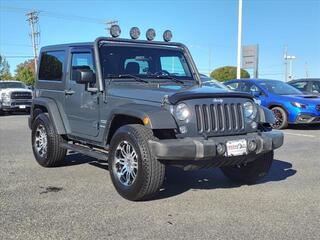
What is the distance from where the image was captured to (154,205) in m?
5.49

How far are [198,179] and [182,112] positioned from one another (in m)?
1.76

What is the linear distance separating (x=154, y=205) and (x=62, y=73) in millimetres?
3113

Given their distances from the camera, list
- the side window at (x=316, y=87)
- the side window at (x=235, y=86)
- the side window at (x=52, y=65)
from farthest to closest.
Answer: the side window at (x=316, y=87) < the side window at (x=235, y=86) < the side window at (x=52, y=65)

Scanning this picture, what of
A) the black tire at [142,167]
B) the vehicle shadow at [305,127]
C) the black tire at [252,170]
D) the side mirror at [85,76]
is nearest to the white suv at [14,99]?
the vehicle shadow at [305,127]

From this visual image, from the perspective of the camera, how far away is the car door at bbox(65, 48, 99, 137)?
6.72 m

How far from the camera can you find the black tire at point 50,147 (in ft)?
24.8

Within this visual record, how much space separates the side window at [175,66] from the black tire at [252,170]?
1644mm

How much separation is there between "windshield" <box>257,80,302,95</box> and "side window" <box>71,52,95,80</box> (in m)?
8.72

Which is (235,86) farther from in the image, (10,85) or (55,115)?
(10,85)

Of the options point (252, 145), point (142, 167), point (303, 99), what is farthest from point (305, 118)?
point (142, 167)

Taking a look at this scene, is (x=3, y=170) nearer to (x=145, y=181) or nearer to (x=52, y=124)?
(x=52, y=124)

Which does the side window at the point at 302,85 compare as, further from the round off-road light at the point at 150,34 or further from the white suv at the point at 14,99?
the white suv at the point at 14,99

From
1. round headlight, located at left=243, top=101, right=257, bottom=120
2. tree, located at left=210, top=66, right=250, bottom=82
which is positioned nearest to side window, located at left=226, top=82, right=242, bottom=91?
round headlight, located at left=243, top=101, right=257, bottom=120

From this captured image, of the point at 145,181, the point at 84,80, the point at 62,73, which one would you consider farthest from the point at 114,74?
the point at 145,181
